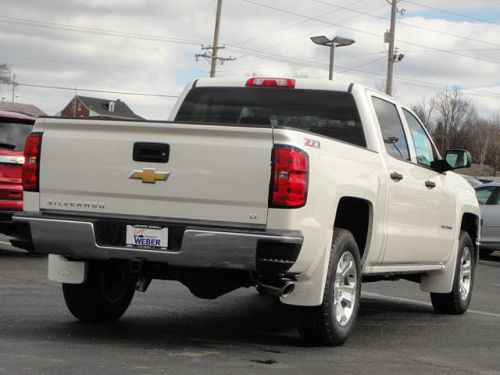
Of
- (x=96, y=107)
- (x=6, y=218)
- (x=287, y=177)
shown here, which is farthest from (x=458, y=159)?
(x=96, y=107)

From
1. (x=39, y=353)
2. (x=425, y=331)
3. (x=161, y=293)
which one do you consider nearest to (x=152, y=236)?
(x=39, y=353)

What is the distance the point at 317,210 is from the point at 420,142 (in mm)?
3033

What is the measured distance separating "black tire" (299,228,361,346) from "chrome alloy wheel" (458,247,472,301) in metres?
3.14

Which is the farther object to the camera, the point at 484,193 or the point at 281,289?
the point at 484,193

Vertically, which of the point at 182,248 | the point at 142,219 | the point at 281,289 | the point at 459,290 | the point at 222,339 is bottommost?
the point at 222,339

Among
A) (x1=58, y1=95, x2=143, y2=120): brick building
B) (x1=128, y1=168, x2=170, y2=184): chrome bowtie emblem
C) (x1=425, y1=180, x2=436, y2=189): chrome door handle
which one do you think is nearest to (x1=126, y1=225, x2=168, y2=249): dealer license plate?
(x1=128, y1=168, x2=170, y2=184): chrome bowtie emblem

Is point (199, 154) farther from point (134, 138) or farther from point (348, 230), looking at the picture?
point (348, 230)

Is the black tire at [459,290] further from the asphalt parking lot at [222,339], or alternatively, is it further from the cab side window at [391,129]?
the cab side window at [391,129]

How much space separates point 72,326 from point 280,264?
6.96 ft

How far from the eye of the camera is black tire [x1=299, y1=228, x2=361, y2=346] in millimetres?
7012

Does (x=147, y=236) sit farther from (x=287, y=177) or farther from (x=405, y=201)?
(x=405, y=201)

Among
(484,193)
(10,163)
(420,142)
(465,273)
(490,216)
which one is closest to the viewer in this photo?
(420,142)

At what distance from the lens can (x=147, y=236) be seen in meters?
6.75

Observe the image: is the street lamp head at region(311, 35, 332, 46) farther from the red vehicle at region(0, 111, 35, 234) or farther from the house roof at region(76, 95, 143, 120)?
the house roof at region(76, 95, 143, 120)
